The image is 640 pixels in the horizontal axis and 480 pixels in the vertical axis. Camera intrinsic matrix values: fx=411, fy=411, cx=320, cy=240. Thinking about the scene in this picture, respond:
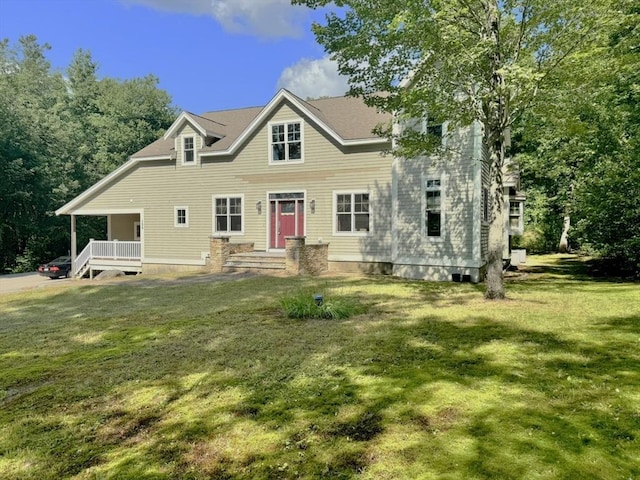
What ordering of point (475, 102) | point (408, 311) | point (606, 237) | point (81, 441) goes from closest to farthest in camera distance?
point (81, 441) < point (408, 311) < point (475, 102) < point (606, 237)

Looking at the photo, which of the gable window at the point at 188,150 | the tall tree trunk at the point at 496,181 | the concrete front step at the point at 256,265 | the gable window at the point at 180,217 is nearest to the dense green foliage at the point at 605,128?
the tall tree trunk at the point at 496,181

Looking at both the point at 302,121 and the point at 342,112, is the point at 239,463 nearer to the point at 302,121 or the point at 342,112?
the point at 302,121

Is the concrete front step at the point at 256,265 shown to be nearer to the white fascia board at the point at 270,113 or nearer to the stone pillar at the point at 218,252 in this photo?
the stone pillar at the point at 218,252

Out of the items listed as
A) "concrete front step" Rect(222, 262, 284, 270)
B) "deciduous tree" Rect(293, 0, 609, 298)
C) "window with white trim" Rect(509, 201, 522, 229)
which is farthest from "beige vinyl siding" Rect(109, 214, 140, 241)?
"window with white trim" Rect(509, 201, 522, 229)

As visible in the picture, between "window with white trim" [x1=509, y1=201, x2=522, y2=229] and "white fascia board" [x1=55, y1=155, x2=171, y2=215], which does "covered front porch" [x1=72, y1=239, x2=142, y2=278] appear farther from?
"window with white trim" [x1=509, y1=201, x2=522, y2=229]

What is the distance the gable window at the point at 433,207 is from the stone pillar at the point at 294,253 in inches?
179

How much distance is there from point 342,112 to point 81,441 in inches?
663

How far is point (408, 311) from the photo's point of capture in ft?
27.3

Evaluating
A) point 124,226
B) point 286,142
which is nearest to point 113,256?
point 124,226

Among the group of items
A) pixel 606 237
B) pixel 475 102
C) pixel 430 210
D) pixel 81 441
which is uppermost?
pixel 475 102

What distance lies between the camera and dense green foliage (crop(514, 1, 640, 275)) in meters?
8.48

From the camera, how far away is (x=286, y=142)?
1722 centimetres

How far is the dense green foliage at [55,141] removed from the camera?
87.7 ft

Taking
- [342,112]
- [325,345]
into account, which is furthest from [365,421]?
[342,112]
